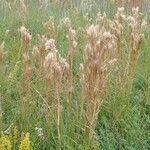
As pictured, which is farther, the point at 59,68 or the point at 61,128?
the point at 61,128

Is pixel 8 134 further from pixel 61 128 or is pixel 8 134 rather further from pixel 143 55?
pixel 143 55

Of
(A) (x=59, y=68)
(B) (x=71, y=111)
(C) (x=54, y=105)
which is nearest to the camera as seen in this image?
(A) (x=59, y=68)

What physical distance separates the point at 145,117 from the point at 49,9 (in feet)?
9.66

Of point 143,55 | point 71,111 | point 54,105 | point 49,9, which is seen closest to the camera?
point 54,105

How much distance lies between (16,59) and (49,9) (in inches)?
80.6

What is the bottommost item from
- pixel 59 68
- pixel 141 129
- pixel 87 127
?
pixel 141 129

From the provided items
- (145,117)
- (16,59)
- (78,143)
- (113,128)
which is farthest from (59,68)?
(16,59)

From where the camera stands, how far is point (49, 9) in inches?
209

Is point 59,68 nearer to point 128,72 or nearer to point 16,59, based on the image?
point 128,72

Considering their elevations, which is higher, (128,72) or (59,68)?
(59,68)

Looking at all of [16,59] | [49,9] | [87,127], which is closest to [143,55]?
[16,59]

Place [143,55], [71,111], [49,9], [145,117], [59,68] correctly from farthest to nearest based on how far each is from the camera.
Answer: [49,9] → [143,55] → [145,117] → [71,111] → [59,68]

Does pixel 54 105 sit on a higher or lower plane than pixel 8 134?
higher

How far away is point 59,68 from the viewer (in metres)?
2.07
